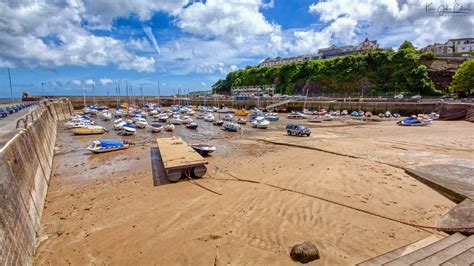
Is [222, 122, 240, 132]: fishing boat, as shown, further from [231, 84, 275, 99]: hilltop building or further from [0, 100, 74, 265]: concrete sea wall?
[231, 84, 275, 99]: hilltop building

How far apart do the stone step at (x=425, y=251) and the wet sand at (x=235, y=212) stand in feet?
3.54

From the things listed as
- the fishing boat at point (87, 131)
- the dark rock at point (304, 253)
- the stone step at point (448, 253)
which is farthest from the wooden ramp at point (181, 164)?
the fishing boat at point (87, 131)

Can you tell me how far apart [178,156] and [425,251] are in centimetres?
1443

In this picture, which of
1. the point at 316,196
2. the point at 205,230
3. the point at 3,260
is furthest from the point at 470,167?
the point at 3,260

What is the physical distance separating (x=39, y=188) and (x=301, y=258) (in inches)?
535

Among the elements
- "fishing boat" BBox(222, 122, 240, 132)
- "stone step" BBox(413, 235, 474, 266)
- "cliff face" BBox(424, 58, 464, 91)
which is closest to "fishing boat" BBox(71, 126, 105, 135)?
"fishing boat" BBox(222, 122, 240, 132)

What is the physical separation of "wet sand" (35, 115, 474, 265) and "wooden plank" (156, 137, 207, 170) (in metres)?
1.28

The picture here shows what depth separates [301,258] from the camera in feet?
26.6

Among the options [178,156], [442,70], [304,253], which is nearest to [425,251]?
[304,253]

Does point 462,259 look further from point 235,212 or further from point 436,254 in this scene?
point 235,212

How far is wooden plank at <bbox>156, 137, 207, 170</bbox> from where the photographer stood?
16109 millimetres

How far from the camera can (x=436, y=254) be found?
7242 millimetres

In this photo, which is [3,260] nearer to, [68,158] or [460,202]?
[460,202]

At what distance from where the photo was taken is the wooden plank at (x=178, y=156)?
16.1m
